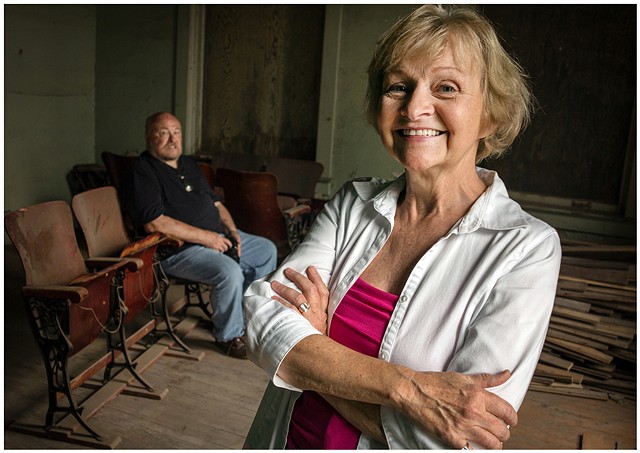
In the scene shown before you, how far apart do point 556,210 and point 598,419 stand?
2482 mm

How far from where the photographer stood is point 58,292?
288cm

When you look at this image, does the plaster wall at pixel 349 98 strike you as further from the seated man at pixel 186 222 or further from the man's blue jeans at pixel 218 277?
the man's blue jeans at pixel 218 277

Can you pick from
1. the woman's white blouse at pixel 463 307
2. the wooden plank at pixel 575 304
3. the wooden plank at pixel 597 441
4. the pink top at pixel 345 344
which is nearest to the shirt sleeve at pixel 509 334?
the woman's white blouse at pixel 463 307

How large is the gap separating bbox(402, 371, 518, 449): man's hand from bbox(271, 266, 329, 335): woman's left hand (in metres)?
0.29

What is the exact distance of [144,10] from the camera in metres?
7.14

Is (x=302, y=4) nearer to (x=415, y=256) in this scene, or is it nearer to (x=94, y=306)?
(x=94, y=306)

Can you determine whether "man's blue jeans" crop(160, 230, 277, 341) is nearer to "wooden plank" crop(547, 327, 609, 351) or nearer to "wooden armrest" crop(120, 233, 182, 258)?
"wooden armrest" crop(120, 233, 182, 258)

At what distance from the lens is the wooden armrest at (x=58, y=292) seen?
2871 mm

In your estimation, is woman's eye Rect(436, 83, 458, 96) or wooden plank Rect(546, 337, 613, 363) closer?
woman's eye Rect(436, 83, 458, 96)

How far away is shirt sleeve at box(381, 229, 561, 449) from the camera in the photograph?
3.89ft

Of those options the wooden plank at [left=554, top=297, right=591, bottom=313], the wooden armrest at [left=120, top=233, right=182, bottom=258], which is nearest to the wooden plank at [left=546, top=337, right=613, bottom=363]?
the wooden plank at [left=554, top=297, right=591, bottom=313]

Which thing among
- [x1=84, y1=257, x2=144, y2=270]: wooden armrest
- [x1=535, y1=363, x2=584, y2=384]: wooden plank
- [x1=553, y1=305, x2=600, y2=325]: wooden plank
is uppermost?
[x1=84, y1=257, x2=144, y2=270]: wooden armrest

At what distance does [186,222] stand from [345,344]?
3.13 meters

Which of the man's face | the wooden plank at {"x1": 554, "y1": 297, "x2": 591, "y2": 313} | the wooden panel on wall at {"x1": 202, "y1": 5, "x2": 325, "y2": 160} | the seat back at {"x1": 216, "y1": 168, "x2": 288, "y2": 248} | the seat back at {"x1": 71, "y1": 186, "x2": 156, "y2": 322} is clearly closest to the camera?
the seat back at {"x1": 71, "y1": 186, "x2": 156, "y2": 322}
